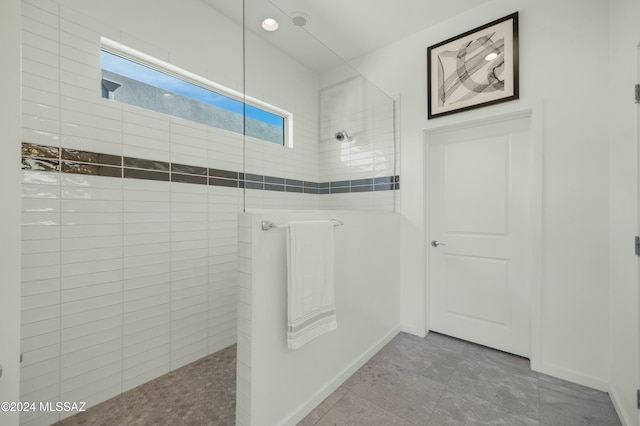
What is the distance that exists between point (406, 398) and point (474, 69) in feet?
8.27

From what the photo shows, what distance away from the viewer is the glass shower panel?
172 centimetres

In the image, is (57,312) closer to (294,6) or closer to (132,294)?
(132,294)

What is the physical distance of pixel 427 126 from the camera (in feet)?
8.14

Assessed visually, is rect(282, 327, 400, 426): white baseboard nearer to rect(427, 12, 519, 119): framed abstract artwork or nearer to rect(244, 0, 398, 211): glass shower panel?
rect(244, 0, 398, 211): glass shower panel

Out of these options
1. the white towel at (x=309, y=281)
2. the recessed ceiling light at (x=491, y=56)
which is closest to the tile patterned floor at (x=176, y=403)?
the white towel at (x=309, y=281)

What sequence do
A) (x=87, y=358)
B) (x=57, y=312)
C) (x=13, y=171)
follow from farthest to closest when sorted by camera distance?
(x=87, y=358)
(x=57, y=312)
(x=13, y=171)

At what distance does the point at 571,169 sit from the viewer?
187 centimetres

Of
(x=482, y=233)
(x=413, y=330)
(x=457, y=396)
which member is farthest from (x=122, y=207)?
(x=482, y=233)

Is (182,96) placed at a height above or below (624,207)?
above

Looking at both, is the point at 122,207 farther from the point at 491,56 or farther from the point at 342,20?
the point at 491,56

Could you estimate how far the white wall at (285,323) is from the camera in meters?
1.28

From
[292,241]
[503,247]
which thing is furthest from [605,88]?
[292,241]

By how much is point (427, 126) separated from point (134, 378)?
9.76 feet

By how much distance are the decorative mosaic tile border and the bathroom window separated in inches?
12.8
